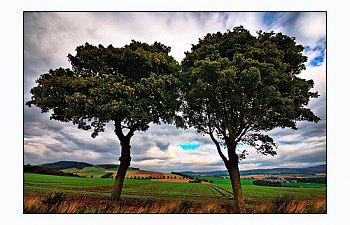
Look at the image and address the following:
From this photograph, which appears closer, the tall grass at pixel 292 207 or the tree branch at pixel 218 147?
the tall grass at pixel 292 207

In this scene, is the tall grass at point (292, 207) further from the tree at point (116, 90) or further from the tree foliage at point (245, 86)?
the tree at point (116, 90)

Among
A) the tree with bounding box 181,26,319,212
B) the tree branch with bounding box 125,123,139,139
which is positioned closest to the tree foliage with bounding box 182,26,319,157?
the tree with bounding box 181,26,319,212

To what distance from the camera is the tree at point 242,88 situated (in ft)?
50.1

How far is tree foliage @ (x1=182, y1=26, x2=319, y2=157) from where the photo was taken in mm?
15234

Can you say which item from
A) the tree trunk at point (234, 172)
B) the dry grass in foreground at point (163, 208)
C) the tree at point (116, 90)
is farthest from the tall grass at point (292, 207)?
the tree at point (116, 90)

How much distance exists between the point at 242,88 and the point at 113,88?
254 inches

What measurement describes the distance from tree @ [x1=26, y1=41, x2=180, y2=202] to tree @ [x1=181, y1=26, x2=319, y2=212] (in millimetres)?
1402

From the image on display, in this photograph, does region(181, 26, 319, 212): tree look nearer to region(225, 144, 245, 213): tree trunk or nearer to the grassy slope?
region(225, 144, 245, 213): tree trunk

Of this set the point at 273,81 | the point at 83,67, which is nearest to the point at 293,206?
the point at 273,81

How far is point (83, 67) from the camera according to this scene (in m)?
18.1

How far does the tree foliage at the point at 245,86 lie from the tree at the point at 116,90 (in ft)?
4.68

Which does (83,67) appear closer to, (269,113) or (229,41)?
(229,41)

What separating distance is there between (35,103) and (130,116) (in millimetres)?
5775

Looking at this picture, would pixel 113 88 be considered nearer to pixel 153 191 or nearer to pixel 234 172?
pixel 234 172
